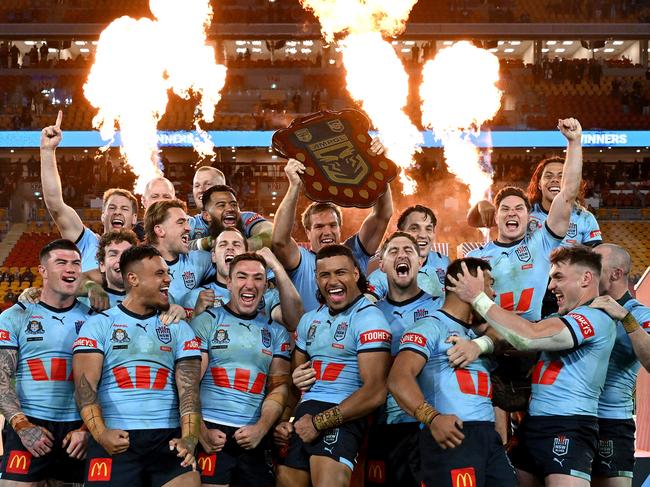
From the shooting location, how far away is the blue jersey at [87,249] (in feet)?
23.6

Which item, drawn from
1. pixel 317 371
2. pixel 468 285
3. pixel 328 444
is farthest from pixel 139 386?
pixel 468 285

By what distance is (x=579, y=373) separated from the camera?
5.51 metres

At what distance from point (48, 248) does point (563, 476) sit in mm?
3742

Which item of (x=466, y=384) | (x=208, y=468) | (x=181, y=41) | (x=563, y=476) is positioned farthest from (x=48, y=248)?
(x=181, y=41)

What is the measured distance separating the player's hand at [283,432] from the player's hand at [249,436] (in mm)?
129

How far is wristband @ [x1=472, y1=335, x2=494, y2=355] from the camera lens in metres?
5.29

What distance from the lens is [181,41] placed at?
842 inches

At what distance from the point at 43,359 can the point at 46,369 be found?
73mm

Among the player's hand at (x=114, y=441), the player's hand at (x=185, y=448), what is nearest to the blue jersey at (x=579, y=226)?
the player's hand at (x=185, y=448)

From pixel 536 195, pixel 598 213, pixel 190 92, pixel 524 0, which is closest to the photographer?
pixel 536 195

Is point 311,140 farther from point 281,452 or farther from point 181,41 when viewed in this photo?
point 181,41

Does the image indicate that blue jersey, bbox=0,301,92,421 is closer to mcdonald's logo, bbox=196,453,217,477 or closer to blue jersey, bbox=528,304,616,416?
mcdonald's logo, bbox=196,453,217,477

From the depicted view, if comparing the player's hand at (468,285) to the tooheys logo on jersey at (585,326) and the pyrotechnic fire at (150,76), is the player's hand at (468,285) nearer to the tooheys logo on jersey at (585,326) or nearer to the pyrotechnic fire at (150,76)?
the tooheys logo on jersey at (585,326)

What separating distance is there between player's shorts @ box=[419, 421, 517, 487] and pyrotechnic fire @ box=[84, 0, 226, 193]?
16.5m
